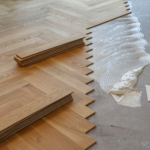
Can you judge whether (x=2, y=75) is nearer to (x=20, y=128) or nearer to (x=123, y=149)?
(x=20, y=128)

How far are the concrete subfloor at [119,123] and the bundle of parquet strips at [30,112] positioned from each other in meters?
0.24

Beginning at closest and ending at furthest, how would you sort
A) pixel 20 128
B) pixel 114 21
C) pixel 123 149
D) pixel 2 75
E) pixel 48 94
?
pixel 123 149 < pixel 20 128 < pixel 48 94 < pixel 2 75 < pixel 114 21

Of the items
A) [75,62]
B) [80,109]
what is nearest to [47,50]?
[75,62]

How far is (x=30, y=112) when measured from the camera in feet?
5.54

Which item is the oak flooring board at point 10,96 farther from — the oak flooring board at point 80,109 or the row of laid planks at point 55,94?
the oak flooring board at point 80,109

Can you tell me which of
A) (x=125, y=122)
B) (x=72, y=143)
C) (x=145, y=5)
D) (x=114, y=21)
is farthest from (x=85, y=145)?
(x=145, y=5)

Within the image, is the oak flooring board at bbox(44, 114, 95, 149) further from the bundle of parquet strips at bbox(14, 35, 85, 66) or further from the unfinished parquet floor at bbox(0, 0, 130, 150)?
the bundle of parquet strips at bbox(14, 35, 85, 66)

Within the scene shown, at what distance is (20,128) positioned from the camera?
65.5 inches

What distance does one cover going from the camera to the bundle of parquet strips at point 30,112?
161 centimetres

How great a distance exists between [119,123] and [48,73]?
854 mm

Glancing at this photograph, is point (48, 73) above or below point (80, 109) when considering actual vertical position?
above

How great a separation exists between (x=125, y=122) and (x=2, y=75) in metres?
1.23

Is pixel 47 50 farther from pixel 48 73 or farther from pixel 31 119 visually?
pixel 31 119

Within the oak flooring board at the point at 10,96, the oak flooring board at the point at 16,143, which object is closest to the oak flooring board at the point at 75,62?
the oak flooring board at the point at 10,96
